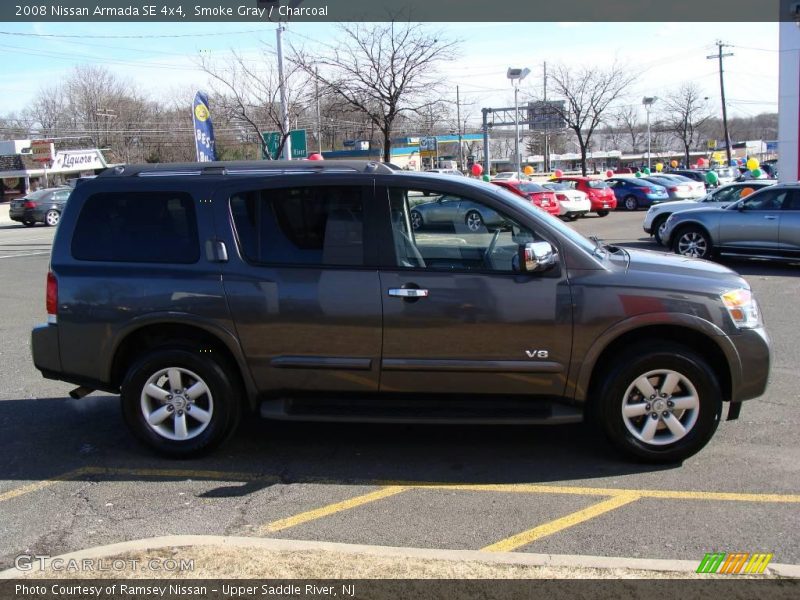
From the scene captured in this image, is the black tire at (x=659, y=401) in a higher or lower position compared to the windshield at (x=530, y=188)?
lower

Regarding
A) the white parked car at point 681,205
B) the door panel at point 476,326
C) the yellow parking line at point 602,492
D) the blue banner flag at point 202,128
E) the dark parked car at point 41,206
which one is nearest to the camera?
the yellow parking line at point 602,492

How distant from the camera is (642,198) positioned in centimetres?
3184

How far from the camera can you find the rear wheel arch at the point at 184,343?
503 centimetres

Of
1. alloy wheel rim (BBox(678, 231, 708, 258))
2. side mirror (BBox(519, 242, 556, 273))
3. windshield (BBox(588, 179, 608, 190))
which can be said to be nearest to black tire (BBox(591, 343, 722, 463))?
side mirror (BBox(519, 242, 556, 273))

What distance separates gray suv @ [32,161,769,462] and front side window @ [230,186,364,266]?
1 centimetres

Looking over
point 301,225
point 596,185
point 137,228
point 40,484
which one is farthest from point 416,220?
point 596,185

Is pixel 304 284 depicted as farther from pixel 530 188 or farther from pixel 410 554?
pixel 530 188

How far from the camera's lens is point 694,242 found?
15.0 metres

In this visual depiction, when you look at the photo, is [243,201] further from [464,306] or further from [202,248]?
[464,306]

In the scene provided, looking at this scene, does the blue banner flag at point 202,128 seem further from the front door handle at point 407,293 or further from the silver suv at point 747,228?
the front door handle at point 407,293

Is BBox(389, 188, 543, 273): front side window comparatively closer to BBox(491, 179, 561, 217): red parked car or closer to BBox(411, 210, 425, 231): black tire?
BBox(411, 210, 425, 231): black tire

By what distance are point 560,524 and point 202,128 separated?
13.9 m

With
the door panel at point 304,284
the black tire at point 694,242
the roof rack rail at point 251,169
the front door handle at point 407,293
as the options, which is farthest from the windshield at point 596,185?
the front door handle at point 407,293

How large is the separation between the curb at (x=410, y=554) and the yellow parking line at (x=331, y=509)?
247 millimetres
